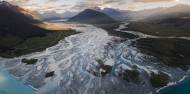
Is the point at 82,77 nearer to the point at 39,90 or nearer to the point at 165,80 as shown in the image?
the point at 39,90

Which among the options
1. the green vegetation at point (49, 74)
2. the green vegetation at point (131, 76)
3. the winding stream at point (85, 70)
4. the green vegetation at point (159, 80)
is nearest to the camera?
the winding stream at point (85, 70)

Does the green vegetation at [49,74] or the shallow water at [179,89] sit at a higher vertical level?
the green vegetation at [49,74]

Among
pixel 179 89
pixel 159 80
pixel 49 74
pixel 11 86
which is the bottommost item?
pixel 179 89

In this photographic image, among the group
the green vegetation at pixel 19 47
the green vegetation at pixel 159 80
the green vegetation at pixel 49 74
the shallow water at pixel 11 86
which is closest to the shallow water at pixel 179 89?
the green vegetation at pixel 159 80

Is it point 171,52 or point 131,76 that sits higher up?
point 171,52

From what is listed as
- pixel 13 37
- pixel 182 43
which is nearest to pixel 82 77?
pixel 182 43

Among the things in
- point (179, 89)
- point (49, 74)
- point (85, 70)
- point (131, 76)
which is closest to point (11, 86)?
point (49, 74)

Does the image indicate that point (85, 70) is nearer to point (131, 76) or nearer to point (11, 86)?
Result: point (131, 76)

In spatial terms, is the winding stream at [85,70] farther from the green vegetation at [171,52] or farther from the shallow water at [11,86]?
the green vegetation at [171,52]
